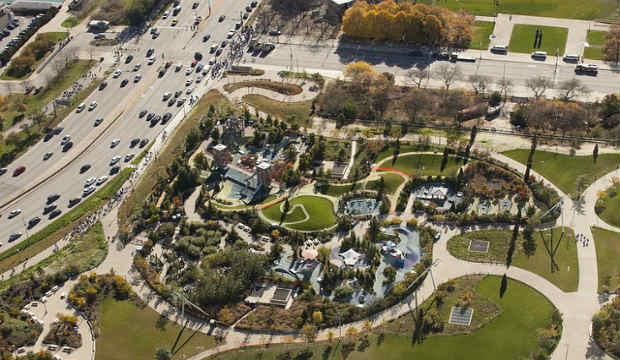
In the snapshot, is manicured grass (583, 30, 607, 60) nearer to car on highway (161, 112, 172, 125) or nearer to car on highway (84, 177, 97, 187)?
car on highway (161, 112, 172, 125)

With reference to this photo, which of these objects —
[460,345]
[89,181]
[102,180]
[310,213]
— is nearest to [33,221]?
[89,181]

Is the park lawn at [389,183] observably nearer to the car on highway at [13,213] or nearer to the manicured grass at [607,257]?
the manicured grass at [607,257]

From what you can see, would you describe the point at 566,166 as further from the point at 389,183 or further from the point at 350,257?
→ the point at 350,257

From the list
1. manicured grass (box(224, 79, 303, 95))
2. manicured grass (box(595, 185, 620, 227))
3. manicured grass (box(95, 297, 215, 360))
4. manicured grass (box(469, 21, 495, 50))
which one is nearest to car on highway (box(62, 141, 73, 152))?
manicured grass (box(224, 79, 303, 95))

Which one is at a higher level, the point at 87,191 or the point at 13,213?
the point at 87,191

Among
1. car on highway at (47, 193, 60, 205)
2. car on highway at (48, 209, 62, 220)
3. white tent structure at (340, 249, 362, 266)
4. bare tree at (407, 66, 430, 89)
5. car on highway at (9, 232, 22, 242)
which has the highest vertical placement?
bare tree at (407, 66, 430, 89)

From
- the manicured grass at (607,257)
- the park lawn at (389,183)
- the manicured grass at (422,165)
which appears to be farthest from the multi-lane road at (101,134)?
the manicured grass at (607,257)
